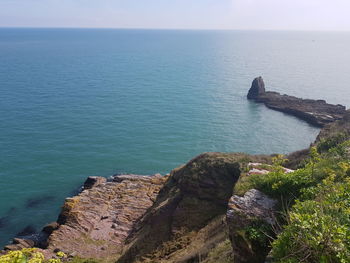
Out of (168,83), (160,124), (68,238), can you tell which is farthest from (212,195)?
(168,83)

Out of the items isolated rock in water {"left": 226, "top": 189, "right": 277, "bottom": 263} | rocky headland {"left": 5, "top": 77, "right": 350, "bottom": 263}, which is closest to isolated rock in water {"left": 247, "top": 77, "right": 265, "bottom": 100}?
rocky headland {"left": 5, "top": 77, "right": 350, "bottom": 263}

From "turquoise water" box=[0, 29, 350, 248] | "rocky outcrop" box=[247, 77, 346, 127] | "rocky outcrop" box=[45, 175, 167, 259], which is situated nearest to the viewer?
"rocky outcrop" box=[45, 175, 167, 259]

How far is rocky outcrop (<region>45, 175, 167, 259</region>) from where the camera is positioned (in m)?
33.9

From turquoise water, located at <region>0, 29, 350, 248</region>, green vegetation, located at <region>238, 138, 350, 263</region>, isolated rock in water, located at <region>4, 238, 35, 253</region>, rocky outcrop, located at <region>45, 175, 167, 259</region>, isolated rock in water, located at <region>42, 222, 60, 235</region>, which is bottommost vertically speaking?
isolated rock in water, located at <region>4, 238, 35, 253</region>

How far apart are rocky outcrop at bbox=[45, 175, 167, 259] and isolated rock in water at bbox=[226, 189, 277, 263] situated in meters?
21.6

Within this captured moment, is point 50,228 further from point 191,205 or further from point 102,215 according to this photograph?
point 191,205

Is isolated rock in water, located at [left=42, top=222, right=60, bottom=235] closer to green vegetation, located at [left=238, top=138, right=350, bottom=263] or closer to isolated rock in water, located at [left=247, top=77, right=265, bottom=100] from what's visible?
green vegetation, located at [left=238, top=138, right=350, bottom=263]

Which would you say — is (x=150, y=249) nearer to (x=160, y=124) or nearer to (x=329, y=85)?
(x=160, y=124)

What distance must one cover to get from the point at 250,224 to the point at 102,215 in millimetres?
30118

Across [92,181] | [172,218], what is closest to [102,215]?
[92,181]

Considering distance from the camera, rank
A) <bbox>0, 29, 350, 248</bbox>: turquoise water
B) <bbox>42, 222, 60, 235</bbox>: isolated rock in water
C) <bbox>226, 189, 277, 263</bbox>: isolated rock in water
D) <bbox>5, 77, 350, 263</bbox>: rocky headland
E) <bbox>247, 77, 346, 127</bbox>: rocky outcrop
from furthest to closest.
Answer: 1. <bbox>247, 77, 346, 127</bbox>: rocky outcrop
2. <bbox>0, 29, 350, 248</bbox>: turquoise water
3. <bbox>42, 222, 60, 235</bbox>: isolated rock in water
4. <bbox>5, 77, 350, 263</bbox>: rocky headland
5. <bbox>226, 189, 277, 263</bbox>: isolated rock in water

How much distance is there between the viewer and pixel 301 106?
91.0 meters

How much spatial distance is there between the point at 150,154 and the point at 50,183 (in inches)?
792

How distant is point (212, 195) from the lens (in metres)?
31.5
